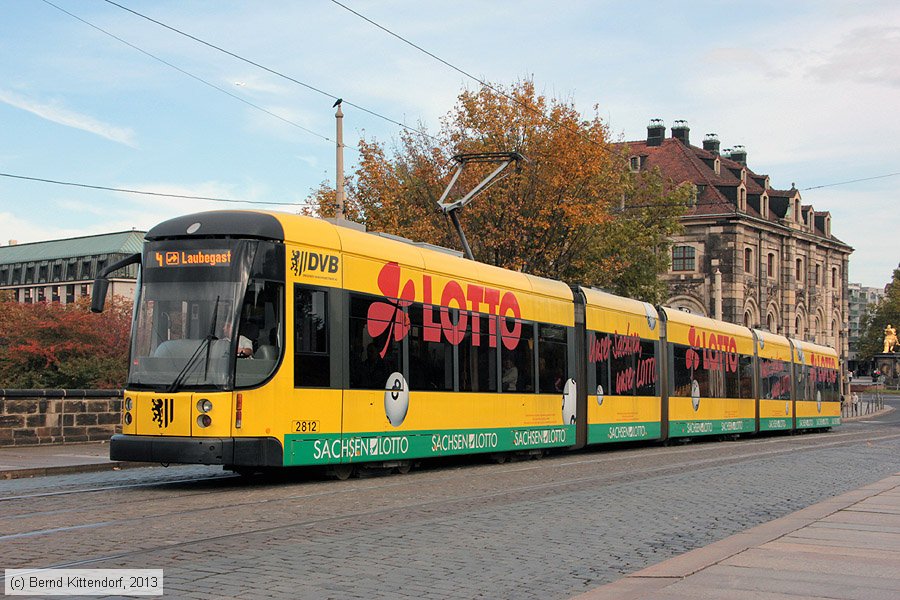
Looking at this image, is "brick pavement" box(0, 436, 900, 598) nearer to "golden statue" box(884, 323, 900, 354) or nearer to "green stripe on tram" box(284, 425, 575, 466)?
"green stripe on tram" box(284, 425, 575, 466)

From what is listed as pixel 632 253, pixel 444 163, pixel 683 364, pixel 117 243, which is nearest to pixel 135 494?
pixel 683 364

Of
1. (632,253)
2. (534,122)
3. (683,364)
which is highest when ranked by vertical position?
(534,122)

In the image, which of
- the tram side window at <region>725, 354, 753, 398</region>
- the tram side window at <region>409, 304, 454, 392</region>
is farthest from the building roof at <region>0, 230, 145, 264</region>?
the tram side window at <region>409, 304, 454, 392</region>

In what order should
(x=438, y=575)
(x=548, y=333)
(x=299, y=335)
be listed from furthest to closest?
(x=548, y=333) → (x=299, y=335) → (x=438, y=575)

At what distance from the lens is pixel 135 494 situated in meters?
13.7

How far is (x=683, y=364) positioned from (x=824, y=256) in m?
64.6

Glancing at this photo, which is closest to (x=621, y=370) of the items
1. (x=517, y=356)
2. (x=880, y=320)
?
(x=517, y=356)

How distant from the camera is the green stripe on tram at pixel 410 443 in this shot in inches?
583

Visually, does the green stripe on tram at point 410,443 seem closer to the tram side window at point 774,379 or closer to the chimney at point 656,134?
the tram side window at point 774,379

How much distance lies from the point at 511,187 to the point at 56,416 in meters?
17.4

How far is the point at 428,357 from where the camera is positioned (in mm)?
17656

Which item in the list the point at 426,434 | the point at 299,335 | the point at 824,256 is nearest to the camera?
the point at 299,335

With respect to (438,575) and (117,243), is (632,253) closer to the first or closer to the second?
(438,575)

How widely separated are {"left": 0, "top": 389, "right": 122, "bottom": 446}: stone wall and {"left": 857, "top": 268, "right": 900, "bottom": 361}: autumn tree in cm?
11934
